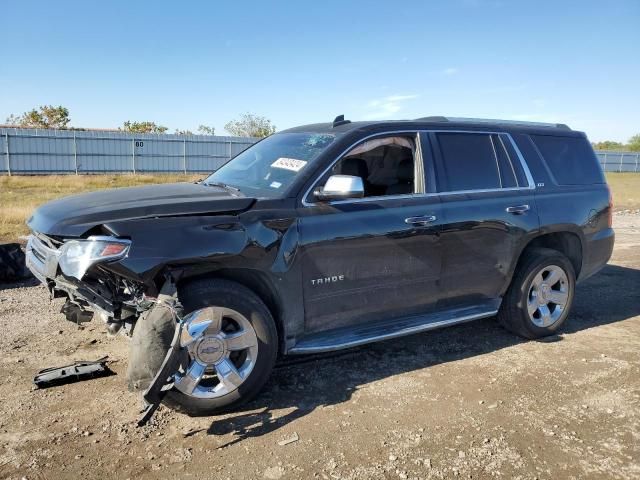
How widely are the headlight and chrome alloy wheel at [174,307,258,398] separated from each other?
582 mm

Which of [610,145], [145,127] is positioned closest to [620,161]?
[610,145]

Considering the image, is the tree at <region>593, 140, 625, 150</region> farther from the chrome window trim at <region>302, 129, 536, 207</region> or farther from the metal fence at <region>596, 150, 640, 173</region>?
the chrome window trim at <region>302, 129, 536, 207</region>

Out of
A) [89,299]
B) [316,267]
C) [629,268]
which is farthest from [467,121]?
[629,268]

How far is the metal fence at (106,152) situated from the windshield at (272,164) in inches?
838

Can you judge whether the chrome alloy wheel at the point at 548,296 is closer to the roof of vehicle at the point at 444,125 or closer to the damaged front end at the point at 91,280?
the roof of vehicle at the point at 444,125

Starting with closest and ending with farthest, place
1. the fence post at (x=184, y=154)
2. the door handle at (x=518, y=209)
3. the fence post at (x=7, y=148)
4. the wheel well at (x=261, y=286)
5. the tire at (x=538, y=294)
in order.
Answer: the wheel well at (x=261, y=286), the door handle at (x=518, y=209), the tire at (x=538, y=294), the fence post at (x=7, y=148), the fence post at (x=184, y=154)

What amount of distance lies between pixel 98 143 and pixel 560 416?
3016cm

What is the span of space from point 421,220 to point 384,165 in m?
0.91

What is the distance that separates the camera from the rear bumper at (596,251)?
525cm

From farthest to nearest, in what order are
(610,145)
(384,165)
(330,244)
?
(610,145)
(384,165)
(330,244)

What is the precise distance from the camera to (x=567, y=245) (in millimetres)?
5238

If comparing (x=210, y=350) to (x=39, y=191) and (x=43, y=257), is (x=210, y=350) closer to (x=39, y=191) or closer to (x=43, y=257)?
(x=43, y=257)

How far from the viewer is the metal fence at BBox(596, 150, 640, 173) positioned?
52.2 meters

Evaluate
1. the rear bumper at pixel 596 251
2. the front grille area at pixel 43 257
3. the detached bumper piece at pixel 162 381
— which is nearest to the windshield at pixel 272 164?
the detached bumper piece at pixel 162 381
